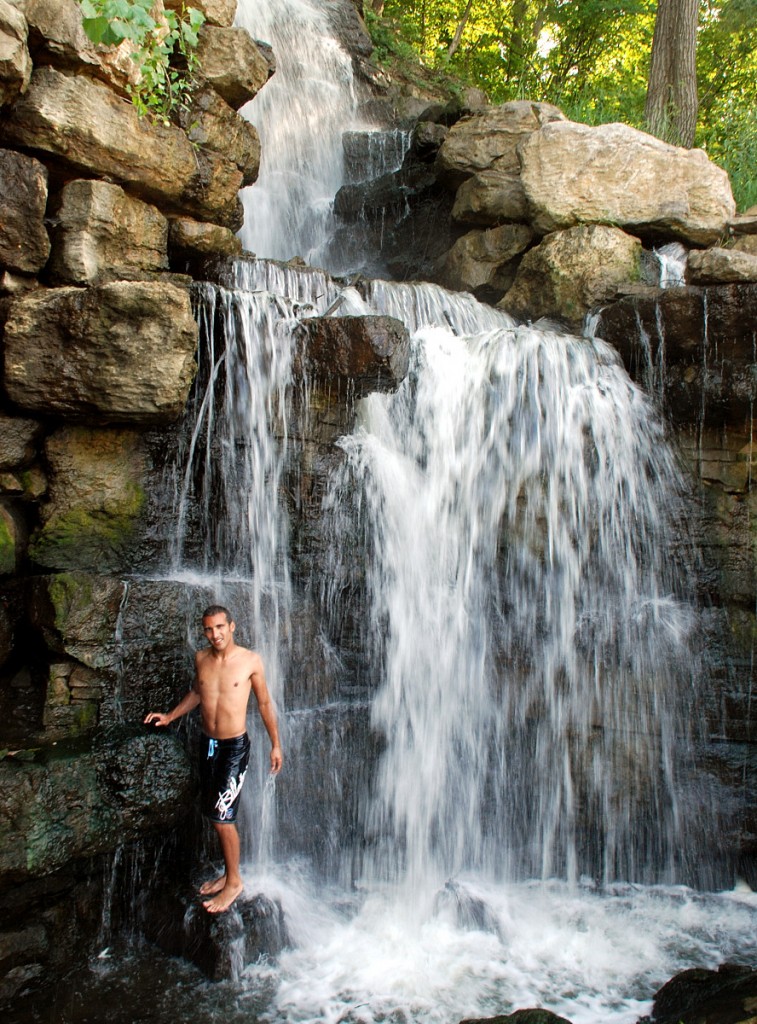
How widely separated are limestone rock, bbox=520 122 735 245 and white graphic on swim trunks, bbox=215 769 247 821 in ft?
23.6

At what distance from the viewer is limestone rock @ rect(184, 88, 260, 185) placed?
7.60 meters

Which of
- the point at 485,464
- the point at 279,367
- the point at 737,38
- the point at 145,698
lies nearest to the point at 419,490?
the point at 485,464

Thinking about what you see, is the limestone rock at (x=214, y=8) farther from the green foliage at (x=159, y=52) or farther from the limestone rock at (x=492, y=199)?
the limestone rock at (x=492, y=199)

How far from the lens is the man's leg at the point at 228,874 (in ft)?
15.9

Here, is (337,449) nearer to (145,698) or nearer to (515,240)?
(145,698)

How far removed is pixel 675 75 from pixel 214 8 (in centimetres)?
784

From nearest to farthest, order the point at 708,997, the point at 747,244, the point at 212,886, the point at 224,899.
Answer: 1. the point at 708,997
2. the point at 224,899
3. the point at 212,886
4. the point at 747,244

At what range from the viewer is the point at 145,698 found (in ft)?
17.7

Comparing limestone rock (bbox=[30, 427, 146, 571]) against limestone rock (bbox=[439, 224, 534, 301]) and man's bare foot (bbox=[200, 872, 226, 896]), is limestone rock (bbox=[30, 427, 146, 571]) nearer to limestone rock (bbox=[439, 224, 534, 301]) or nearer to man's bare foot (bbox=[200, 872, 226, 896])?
man's bare foot (bbox=[200, 872, 226, 896])

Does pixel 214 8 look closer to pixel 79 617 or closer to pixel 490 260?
pixel 490 260

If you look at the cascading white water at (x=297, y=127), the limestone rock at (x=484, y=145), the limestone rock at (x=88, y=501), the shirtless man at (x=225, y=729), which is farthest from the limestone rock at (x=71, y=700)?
the limestone rock at (x=484, y=145)

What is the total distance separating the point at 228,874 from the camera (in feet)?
16.2

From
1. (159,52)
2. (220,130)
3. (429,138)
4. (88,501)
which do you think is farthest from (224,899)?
(429,138)

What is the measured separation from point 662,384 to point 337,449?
314 centimetres
